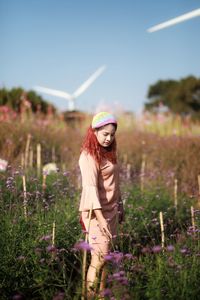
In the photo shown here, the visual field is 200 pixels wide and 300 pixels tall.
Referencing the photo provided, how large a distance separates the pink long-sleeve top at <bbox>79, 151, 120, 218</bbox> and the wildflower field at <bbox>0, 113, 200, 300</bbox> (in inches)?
10.3

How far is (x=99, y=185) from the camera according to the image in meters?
3.66

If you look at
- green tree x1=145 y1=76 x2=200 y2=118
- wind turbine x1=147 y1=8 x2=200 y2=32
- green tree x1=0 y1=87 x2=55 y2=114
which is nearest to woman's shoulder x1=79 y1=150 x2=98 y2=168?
wind turbine x1=147 y1=8 x2=200 y2=32

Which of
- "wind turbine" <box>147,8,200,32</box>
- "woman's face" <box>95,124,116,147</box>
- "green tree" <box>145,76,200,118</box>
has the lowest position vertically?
"woman's face" <box>95,124,116,147</box>

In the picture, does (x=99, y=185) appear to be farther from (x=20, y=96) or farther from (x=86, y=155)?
(x=20, y=96)

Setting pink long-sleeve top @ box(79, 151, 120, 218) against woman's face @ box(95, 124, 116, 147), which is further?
woman's face @ box(95, 124, 116, 147)

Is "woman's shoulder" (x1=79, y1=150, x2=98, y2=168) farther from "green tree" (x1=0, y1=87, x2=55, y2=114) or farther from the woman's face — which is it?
"green tree" (x1=0, y1=87, x2=55, y2=114)

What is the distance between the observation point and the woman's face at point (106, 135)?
360 centimetres

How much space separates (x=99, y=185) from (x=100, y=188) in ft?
0.08

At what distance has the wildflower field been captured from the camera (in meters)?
3.07

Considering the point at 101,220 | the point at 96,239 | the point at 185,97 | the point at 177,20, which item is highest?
the point at 185,97

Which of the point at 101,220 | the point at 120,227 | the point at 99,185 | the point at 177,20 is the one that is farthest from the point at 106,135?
the point at 177,20

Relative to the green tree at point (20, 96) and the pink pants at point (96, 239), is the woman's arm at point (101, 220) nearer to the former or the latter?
the pink pants at point (96, 239)

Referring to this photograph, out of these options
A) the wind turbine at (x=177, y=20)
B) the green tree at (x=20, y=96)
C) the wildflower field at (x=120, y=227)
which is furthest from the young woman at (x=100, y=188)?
the green tree at (x=20, y=96)

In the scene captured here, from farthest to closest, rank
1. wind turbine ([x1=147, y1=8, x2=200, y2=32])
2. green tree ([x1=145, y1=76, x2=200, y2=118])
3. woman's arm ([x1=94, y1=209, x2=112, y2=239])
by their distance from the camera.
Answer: green tree ([x1=145, y1=76, x2=200, y2=118]) → wind turbine ([x1=147, y1=8, x2=200, y2=32]) → woman's arm ([x1=94, y1=209, x2=112, y2=239])
